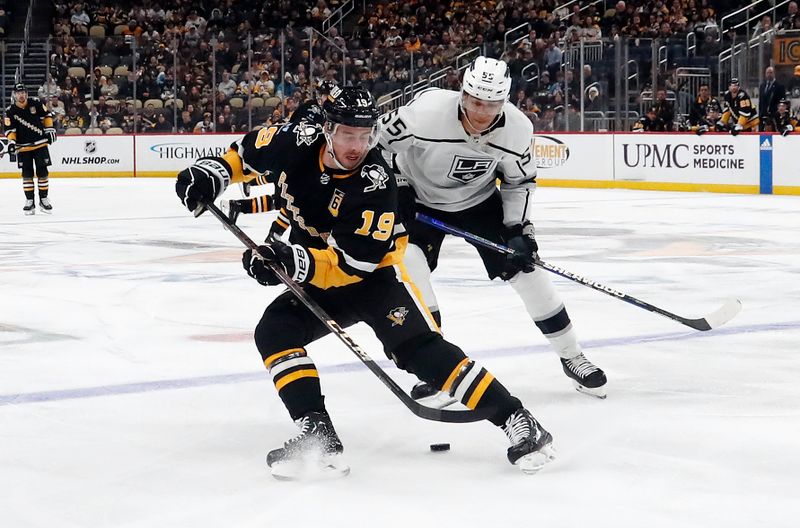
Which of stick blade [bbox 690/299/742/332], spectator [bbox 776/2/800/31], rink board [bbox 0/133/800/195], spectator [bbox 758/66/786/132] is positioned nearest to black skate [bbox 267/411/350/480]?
stick blade [bbox 690/299/742/332]

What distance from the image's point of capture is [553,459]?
9.33 ft

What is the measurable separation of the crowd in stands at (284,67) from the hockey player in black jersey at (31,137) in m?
4.90

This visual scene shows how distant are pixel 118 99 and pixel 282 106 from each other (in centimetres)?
238

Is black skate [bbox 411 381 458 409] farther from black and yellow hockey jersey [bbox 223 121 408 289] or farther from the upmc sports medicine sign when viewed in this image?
the upmc sports medicine sign

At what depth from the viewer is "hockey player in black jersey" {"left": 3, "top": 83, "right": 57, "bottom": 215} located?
1122 cm

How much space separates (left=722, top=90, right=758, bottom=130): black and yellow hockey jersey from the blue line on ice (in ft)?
27.5

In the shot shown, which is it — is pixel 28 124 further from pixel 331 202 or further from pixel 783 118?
pixel 331 202

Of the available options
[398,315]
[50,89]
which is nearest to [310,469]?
[398,315]

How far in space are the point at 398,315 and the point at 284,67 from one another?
44.3 ft

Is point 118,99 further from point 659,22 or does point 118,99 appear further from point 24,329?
point 24,329

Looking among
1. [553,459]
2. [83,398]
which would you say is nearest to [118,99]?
[83,398]

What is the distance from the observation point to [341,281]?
293cm

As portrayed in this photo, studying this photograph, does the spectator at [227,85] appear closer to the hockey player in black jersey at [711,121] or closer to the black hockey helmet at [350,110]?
the hockey player in black jersey at [711,121]

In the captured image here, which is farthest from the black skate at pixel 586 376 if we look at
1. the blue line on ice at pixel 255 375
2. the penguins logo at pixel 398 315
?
the penguins logo at pixel 398 315
